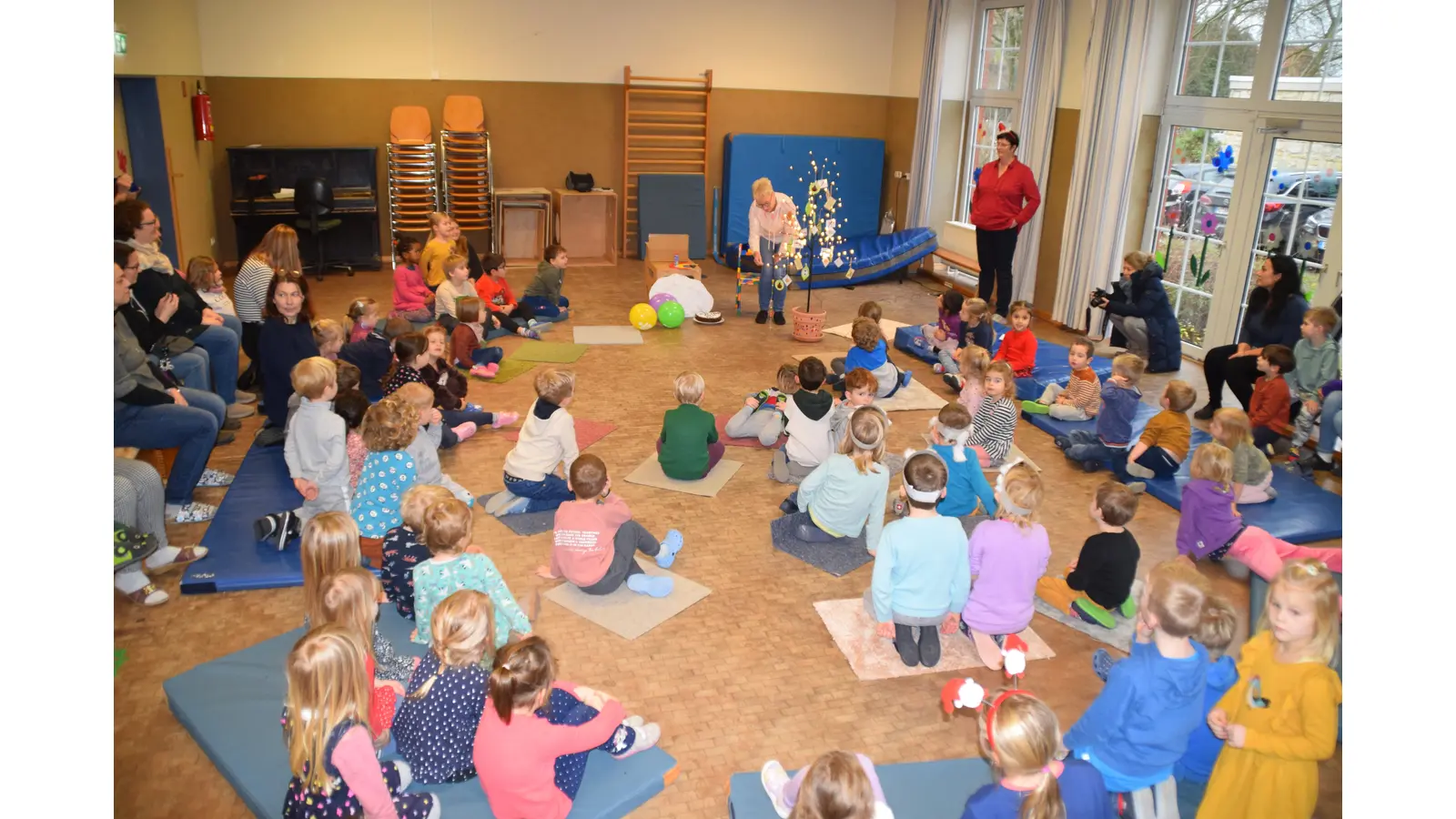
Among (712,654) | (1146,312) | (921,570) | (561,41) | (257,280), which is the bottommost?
(712,654)

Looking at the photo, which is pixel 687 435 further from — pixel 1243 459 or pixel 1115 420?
pixel 1243 459

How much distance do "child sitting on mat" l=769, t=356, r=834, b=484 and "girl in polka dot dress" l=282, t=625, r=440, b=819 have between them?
314cm

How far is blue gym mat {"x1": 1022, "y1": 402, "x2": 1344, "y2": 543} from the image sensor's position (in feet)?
16.3

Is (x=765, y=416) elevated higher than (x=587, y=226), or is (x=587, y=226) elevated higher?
(x=587, y=226)

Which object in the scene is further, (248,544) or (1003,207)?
(1003,207)

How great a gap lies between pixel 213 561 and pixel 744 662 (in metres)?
2.44

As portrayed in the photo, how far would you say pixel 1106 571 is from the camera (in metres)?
4.07

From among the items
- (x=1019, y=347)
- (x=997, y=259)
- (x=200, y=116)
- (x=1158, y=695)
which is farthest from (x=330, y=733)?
(x=200, y=116)

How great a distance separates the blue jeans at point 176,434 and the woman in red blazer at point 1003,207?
635 cm

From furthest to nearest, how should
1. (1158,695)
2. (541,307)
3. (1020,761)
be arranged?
(541,307) → (1158,695) → (1020,761)

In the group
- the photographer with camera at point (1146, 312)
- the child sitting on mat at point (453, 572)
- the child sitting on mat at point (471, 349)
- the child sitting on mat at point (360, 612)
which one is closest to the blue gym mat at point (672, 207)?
the child sitting on mat at point (471, 349)

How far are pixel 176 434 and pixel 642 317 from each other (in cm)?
431

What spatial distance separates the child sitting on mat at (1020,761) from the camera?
93.2 inches

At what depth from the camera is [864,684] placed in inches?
150
